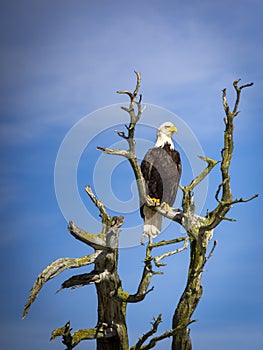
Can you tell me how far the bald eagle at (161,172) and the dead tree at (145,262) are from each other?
1.27m

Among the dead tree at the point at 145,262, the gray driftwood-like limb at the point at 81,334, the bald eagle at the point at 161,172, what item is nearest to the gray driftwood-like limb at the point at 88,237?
the dead tree at the point at 145,262

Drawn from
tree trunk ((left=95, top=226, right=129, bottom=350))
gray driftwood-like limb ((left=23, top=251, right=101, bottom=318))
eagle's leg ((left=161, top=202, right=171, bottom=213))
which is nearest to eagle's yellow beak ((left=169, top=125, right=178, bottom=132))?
eagle's leg ((left=161, top=202, right=171, bottom=213))

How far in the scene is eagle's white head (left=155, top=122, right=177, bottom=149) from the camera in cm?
1150

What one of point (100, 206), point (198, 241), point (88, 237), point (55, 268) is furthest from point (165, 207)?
point (55, 268)

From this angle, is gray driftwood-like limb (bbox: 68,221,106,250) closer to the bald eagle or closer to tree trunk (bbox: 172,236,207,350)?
tree trunk (bbox: 172,236,207,350)

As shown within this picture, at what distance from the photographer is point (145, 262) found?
9305 mm

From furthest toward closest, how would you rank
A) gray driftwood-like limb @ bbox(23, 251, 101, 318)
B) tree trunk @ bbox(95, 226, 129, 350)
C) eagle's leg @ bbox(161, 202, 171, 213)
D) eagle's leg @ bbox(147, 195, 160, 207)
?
eagle's leg @ bbox(147, 195, 160, 207) < eagle's leg @ bbox(161, 202, 171, 213) < tree trunk @ bbox(95, 226, 129, 350) < gray driftwood-like limb @ bbox(23, 251, 101, 318)

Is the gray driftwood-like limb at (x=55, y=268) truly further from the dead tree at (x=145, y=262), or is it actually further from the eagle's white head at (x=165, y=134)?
the eagle's white head at (x=165, y=134)

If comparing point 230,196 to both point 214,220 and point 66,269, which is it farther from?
point 66,269

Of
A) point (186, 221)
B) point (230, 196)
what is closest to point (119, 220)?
point (186, 221)

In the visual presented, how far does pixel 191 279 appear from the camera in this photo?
32.1 feet

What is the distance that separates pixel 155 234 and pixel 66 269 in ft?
6.67

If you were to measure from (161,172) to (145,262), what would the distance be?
8.07ft

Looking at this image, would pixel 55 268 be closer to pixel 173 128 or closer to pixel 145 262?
pixel 145 262
